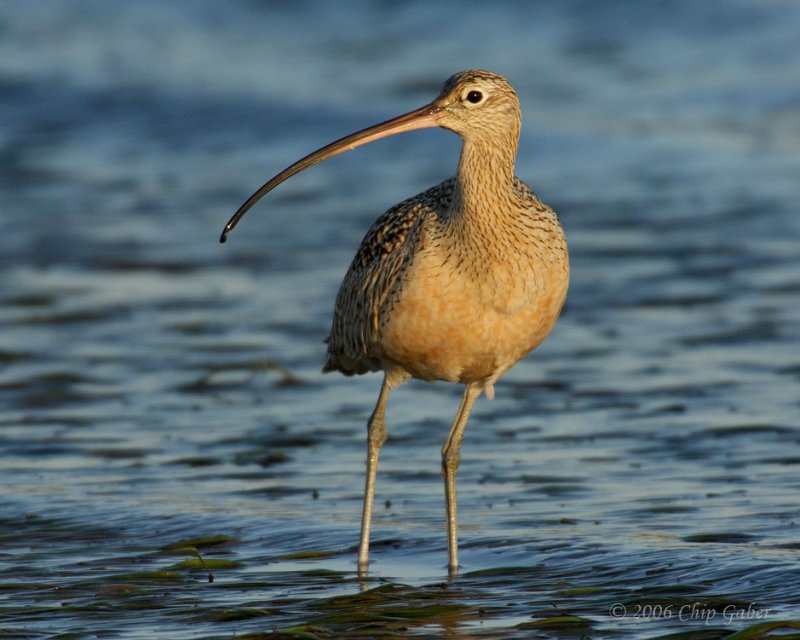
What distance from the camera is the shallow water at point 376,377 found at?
20.1ft

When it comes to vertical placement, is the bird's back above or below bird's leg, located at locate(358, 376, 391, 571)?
above

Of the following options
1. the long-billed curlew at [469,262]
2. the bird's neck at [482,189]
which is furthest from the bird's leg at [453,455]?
the bird's neck at [482,189]

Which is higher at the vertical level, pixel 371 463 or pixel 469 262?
pixel 469 262

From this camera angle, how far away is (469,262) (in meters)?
6.37

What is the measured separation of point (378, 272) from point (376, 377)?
320 cm

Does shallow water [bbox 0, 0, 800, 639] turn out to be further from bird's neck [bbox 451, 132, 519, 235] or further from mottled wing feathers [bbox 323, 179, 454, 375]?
bird's neck [bbox 451, 132, 519, 235]

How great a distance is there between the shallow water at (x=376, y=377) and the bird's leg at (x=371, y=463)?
0.33 feet

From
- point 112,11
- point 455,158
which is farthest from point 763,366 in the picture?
point 112,11

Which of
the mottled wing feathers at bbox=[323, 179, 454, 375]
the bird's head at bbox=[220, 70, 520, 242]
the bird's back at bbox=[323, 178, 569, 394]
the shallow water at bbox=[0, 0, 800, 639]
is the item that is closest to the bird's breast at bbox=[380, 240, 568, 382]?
the bird's back at bbox=[323, 178, 569, 394]

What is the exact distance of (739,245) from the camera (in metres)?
12.7

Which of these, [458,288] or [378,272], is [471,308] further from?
[378,272]

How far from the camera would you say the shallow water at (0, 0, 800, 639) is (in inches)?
242

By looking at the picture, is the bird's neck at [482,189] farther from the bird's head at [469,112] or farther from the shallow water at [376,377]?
the shallow water at [376,377]

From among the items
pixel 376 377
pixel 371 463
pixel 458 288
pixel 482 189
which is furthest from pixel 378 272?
pixel 376 377
